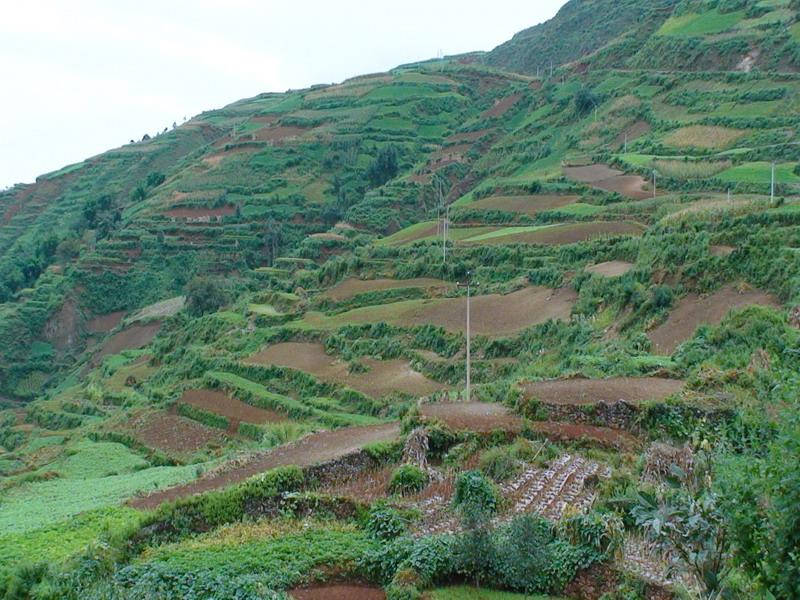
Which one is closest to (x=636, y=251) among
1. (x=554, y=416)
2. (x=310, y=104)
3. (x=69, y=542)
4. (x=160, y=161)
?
(x=554, y=416)

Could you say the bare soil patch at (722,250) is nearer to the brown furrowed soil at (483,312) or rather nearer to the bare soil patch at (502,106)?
the brown furrowed soil at (483,312)

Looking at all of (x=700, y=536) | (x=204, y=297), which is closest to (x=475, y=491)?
(x=700, y=536)

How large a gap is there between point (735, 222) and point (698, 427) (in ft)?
47.3

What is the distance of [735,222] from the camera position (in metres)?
28.4

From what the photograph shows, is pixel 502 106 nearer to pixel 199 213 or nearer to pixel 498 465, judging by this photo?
pixel 199 213

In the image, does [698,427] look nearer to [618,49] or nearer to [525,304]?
[525,304]

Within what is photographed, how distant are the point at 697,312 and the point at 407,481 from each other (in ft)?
44.2

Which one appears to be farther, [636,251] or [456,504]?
[636,251]

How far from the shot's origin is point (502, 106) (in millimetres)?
83125

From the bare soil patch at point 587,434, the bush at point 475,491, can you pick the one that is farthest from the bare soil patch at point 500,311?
the bush at point 475,491

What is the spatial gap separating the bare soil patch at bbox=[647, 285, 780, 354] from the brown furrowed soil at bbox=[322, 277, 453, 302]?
50.3 ft

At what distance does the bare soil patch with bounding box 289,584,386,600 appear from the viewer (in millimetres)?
12406

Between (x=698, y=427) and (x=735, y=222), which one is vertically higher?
(x=735, y=222)

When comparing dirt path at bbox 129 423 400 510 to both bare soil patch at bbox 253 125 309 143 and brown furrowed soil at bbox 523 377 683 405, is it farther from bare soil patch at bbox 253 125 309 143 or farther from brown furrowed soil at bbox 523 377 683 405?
bare soil patch at bbox 253 125 309 143
